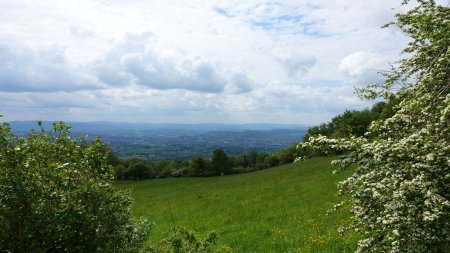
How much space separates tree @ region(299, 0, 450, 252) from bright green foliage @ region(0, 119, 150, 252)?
17.9ft

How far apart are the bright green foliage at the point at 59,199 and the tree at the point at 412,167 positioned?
17.9 ft

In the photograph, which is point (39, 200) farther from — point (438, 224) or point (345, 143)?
point (438, 224)

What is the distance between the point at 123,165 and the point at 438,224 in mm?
123800

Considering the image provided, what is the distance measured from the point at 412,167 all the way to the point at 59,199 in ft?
26.7

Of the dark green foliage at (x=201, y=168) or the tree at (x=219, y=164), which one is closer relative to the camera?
the dark green foliage at (x=201, y=168)

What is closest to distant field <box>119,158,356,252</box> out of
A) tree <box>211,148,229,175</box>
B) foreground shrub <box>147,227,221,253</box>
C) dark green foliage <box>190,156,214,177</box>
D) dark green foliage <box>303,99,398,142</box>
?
foreground shrub <box>147,227,221,253</box>

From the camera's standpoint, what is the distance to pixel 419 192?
22.0 feet

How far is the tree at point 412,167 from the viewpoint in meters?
6.75

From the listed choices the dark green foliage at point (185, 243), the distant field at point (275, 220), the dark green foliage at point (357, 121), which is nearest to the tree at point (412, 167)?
the dark green foliage at point (357, 121)

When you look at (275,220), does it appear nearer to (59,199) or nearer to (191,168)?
(59,199)

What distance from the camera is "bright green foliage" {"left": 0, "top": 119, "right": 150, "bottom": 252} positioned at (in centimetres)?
889

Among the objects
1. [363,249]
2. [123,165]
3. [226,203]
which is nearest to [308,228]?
[363,249]

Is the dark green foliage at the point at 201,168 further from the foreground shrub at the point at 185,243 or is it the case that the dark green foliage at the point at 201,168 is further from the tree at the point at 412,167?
the tree at the point at 412,167

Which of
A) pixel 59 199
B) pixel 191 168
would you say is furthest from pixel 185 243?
pixel 191 168
